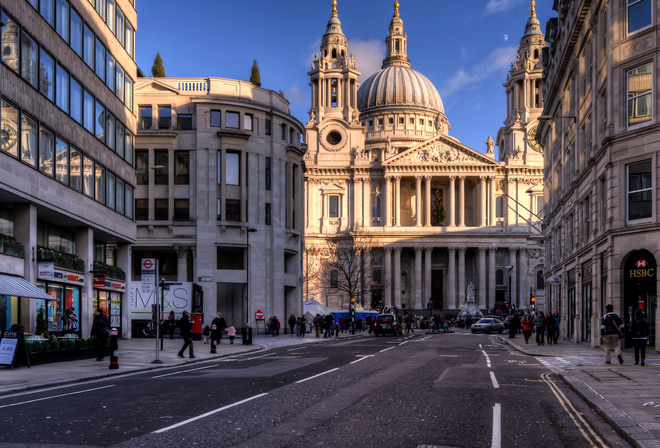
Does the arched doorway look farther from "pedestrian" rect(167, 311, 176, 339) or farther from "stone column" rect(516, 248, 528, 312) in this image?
"stone column" rect(516, 248, 528, 312)

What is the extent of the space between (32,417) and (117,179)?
31.5 meters

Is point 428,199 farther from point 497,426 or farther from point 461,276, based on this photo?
point 497,426

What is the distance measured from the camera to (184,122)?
59.1 metres

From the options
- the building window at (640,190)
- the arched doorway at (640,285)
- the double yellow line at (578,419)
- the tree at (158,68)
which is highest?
the tree at (158,68)

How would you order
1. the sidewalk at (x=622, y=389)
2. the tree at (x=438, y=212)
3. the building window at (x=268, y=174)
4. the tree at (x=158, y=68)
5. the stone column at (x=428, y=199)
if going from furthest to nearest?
the tree at (x=438, y=212) → the stone column at (x=428, y=199) → the tree at (x=158, y=68) → the building window at (x=268, y=174) → the sidewalk at (x=622, y=389)

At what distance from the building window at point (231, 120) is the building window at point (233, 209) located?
5.88 m

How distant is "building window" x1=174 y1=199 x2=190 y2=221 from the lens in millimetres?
58688

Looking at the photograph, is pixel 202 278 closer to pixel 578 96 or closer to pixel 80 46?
pixel 80 46

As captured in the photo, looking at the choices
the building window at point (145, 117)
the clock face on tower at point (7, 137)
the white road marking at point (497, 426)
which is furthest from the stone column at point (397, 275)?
the white road marking at point (497, 426)

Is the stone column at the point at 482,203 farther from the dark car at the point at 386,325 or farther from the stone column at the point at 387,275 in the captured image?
the dark car at the point at 386,325

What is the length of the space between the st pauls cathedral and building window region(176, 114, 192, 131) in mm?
47845

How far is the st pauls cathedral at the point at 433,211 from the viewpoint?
110 m

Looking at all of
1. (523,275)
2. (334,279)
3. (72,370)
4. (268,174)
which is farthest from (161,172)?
(523,275)

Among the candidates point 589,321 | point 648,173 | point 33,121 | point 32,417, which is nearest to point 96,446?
point 32,417
